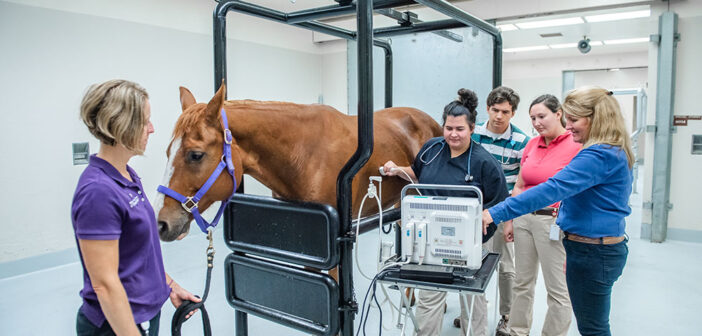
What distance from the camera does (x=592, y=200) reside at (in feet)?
5.34

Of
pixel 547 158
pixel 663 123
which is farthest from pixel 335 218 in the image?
pixel 663 123

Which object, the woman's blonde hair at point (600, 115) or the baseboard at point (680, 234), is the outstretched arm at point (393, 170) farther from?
the baseboard at point (680, 234)

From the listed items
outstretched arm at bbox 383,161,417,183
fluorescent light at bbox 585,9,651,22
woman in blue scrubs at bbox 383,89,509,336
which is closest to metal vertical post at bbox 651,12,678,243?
fluorescent light at bbox 585,9,651,22

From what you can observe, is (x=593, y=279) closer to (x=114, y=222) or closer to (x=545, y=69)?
(x=114, y=222)

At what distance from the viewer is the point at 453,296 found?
3.20m

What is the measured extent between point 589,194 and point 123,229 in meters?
1.51

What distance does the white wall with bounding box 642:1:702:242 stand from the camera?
4.44 metres

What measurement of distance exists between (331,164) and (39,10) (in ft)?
10.9

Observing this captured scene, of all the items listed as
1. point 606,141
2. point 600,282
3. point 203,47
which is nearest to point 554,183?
point 606,141

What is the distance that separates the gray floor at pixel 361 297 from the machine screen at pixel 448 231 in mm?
1358

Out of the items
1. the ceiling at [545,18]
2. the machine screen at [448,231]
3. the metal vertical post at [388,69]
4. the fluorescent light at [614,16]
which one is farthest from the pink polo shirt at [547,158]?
the fluorescent light at [614,16]

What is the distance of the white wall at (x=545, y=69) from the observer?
1001 centimetres

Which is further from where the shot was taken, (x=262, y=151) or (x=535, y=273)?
(x=535, y=273)

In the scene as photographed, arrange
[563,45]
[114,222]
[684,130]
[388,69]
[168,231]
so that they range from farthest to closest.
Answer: [563,45] < [684,130] < [388,69] < [168,231] < [114,222]
